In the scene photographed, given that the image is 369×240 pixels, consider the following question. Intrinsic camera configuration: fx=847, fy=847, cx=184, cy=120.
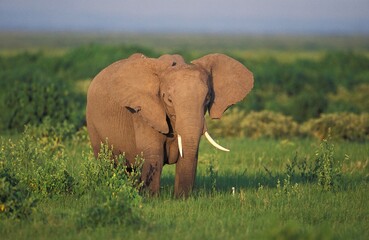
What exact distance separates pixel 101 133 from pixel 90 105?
513 mm

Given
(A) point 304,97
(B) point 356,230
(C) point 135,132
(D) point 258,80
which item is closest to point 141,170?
(C) point 135,132

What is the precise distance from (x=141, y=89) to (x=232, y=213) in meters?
1.93

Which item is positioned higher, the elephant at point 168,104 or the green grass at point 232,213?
the elephant at point 168,104

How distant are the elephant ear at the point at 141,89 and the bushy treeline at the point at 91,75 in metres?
7.69

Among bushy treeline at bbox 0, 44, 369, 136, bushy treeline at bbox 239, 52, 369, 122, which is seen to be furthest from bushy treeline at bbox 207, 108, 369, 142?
bushy treeline at bbox 239, 52, 369, 122

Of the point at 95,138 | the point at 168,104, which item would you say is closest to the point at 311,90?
the point at 95,138

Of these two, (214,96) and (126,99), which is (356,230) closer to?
(214,96)

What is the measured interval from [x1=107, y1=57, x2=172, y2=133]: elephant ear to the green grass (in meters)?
0.93

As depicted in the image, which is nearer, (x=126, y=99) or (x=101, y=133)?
(x=126, y=99)

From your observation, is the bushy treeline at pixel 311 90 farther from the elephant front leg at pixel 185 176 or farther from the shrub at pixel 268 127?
the elephant front leg at pixel 185 176

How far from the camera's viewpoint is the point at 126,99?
10.4 meters

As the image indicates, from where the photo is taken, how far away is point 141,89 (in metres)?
Result: 10.2

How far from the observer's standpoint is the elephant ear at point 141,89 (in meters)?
10.0

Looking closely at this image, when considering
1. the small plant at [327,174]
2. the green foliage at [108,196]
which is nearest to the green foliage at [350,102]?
the small plant at [327,174]
